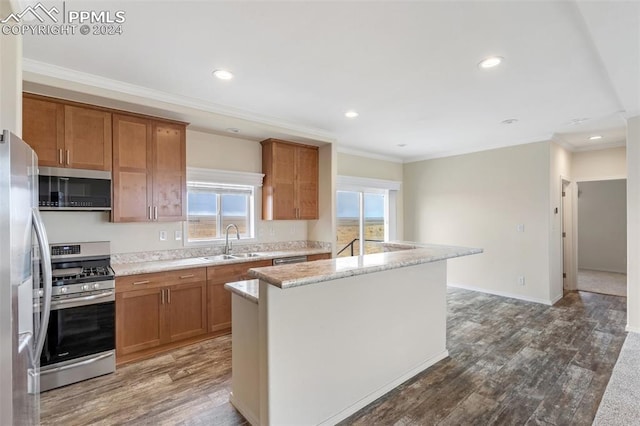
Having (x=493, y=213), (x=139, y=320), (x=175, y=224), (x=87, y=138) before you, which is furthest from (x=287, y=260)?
(x=493, y=213)

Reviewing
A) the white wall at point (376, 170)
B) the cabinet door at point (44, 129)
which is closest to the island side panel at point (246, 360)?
the cabinet door at point (44, 129)

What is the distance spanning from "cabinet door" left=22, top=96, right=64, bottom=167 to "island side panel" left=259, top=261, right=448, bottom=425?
244 centimetres

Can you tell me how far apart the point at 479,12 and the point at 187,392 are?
3.44m

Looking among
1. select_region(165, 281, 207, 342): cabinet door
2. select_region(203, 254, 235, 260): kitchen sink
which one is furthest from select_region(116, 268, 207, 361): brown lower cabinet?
select_region(203, 254, 235, 260): kitchen sink

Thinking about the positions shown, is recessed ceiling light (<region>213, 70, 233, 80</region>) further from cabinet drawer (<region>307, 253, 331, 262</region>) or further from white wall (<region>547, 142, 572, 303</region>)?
white wall (<region>547, 142, 572, 303</region>)

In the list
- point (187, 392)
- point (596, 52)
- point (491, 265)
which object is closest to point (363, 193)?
point (491, 265)

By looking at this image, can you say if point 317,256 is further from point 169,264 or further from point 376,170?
point 376,170

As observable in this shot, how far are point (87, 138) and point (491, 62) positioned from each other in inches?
146

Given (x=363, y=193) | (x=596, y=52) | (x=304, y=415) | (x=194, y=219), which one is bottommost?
(x=304, y=415)

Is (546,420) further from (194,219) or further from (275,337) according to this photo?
(194,219)

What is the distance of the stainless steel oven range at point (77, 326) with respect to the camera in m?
2.50

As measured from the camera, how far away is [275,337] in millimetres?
1820

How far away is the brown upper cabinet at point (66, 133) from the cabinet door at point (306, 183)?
94.2 inches

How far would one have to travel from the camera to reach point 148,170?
3.27 meters
